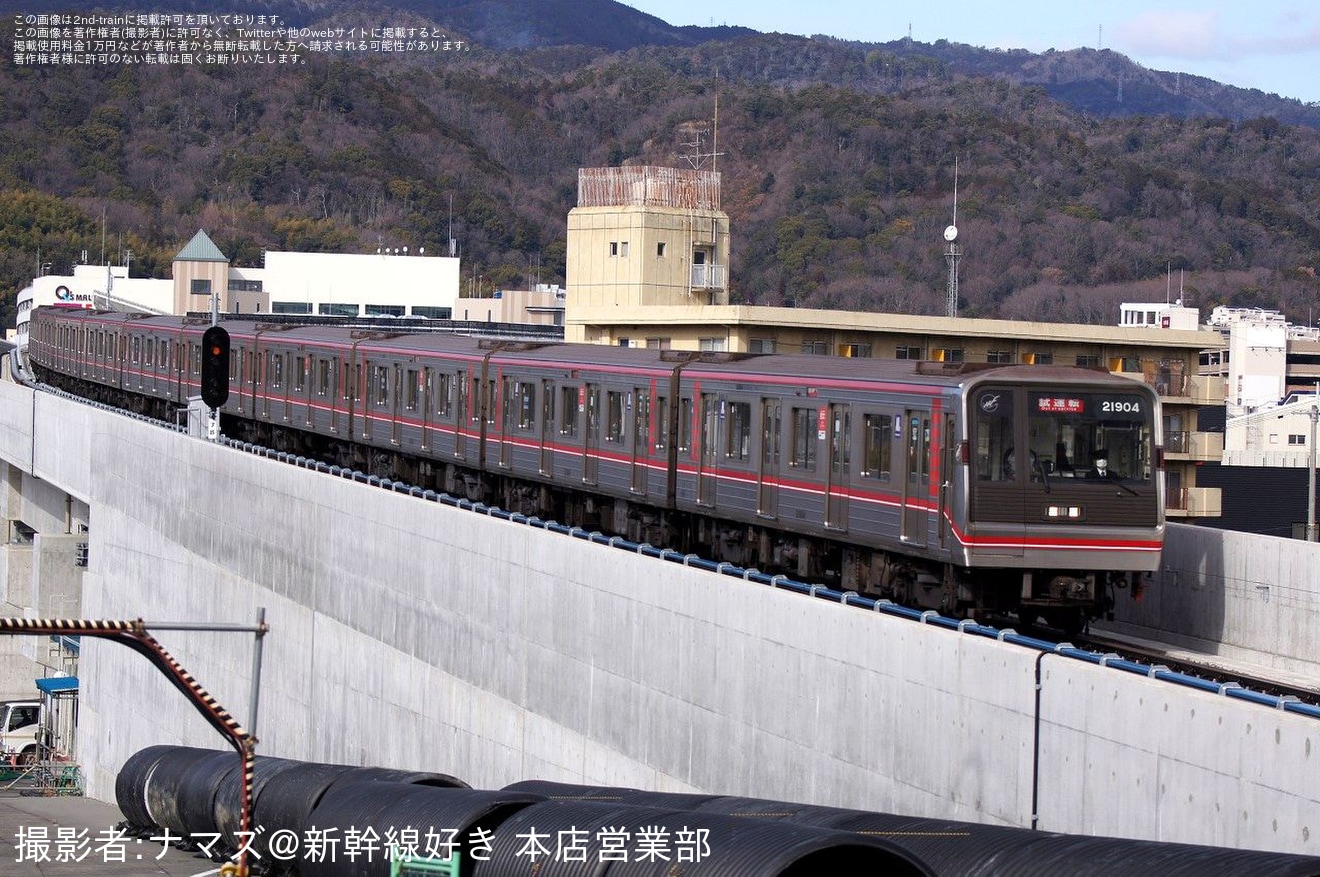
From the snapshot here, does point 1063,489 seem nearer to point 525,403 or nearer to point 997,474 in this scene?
point 997,474

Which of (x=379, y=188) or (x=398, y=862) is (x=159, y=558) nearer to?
(x=398, y=862)

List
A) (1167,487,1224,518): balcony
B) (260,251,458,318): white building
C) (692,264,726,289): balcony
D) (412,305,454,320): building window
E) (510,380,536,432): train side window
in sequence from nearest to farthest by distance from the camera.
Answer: (510,380,536,432): train side window, (1167,487,1224,518): balcony, (692,264,726,289): balcony, (260,251,458,318): white building, (412,305,454,320): building window

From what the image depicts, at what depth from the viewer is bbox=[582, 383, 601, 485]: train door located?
24.7m

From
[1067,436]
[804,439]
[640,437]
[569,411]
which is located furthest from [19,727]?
[1067,436]

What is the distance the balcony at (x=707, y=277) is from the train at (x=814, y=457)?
26346 mm

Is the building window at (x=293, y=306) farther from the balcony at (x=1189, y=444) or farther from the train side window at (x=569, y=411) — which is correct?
the train side window at (x=569, y=411)

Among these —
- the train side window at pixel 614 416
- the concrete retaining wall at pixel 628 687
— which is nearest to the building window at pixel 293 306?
the concrete retaining wall at pixel 628 687

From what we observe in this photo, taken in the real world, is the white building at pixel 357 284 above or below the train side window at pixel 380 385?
above

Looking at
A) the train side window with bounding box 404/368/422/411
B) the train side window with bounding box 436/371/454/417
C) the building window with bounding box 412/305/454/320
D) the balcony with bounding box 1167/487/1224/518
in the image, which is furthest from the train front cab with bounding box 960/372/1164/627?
the building window with bounding box 412/305/454/320

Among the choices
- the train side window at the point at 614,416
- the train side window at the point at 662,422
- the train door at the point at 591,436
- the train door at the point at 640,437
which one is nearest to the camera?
the train side window at the point at 662,422

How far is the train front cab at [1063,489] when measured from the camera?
1681 centimetres

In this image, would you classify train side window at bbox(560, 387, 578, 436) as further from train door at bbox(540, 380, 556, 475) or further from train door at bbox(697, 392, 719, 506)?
train door at bbox(697, 392, 719, 506)

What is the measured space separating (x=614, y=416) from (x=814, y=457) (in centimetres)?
522

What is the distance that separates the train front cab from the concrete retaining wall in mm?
2807
